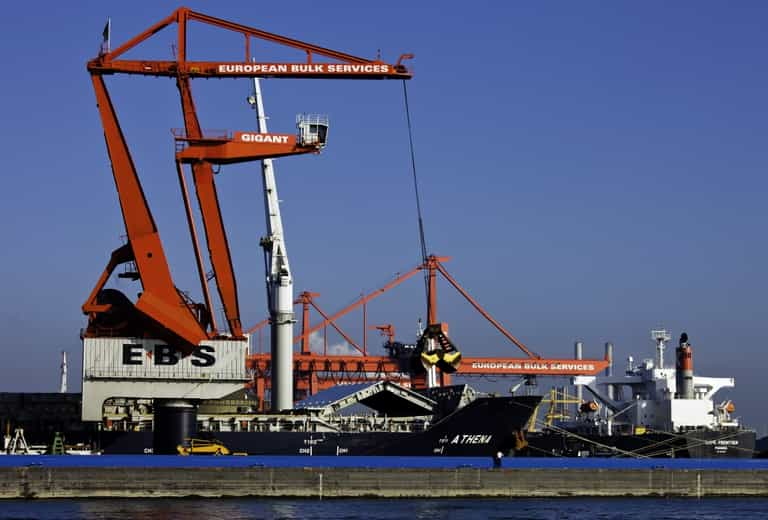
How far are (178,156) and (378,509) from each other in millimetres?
21395

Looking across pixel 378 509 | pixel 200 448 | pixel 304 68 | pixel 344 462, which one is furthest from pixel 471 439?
pixel 304 68

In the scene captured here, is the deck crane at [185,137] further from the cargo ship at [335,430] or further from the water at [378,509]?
the water at [378,509]

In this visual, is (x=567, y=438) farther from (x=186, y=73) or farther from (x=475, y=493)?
(x=186, y=73)

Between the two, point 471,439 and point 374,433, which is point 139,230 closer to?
point 374,433

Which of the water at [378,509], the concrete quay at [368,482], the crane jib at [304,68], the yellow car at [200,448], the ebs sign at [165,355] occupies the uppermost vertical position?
the crane jib at [304,68]

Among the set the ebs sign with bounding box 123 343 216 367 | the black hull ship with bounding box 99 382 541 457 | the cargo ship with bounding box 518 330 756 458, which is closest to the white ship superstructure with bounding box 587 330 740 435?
the cargo ship with bounding box 518 330 756 458

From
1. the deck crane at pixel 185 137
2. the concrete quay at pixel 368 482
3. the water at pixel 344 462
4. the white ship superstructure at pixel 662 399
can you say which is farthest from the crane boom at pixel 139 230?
the white ship superstructure at pixel 662 399

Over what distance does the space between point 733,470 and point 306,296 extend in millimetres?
72617

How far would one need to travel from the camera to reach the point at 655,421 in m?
70.1

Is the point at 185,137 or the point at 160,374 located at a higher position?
the point at 185,137

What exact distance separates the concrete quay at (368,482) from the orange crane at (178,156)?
37.4 ft

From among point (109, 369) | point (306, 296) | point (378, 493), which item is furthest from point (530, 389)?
point (306, 296)

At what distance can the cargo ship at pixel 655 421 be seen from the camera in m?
61.7

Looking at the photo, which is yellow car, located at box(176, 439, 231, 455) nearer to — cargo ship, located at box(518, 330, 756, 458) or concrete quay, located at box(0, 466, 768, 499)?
Answer: concrete quay, located at box(0, 466, 768, 499)
